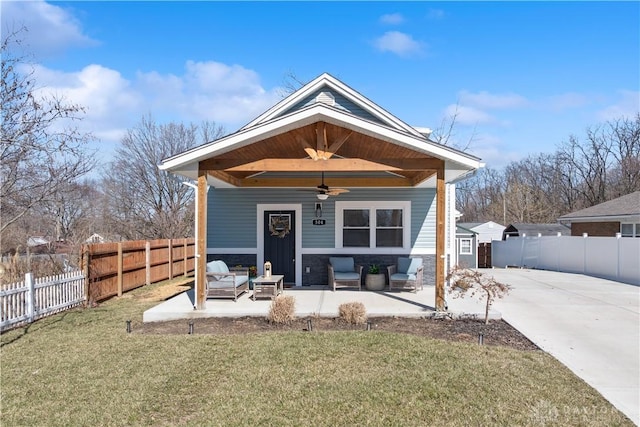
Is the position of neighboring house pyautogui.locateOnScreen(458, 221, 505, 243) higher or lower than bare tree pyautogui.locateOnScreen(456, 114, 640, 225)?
lower

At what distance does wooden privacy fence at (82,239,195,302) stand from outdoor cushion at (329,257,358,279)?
19.0 feet

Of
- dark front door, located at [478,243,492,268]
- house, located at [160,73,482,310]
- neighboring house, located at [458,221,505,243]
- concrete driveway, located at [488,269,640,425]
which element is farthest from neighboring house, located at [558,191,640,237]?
house, located at [160,73,482,310]

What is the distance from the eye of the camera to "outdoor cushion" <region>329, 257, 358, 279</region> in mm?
10688

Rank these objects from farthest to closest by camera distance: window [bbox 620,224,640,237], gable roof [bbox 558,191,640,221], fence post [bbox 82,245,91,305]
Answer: gable roof [bbox 558,191,640,221], window [bbox 620,224,640,237], fence post [bbox 82,245,91,305]

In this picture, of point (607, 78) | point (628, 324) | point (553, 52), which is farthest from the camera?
point (607, 78)

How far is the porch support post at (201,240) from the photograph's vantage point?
25.8 ft

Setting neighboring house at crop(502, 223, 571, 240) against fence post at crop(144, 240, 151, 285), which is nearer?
fence post at crop(144, 240, 151, 285)

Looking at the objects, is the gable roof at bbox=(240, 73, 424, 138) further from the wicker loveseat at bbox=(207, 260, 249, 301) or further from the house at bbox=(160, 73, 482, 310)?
the wicker loveseat at bbox=(207, 260, 249, 301)

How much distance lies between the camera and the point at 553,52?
11969 mm

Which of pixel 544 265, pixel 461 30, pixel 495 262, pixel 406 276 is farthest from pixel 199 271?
pixel 495 262

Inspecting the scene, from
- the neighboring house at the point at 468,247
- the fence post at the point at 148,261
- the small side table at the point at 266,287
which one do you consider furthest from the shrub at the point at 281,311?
the neighboring house at the point at 468,247

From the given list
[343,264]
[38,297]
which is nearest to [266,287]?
[343,264]

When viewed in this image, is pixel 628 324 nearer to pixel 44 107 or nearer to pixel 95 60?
pixel 44 107

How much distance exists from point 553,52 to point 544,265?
10.5 meters
